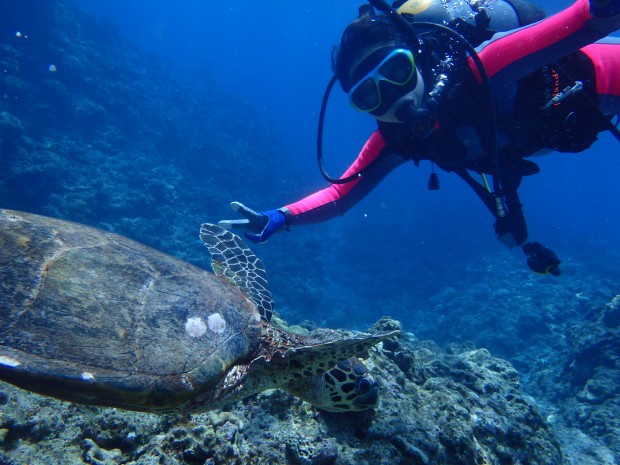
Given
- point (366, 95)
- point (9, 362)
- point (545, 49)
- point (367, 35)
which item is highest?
point (545, 49)

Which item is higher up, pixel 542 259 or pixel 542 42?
pixel 542 42

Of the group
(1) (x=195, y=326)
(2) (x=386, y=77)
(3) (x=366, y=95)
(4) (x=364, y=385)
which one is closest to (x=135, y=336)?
(1) (x=195, y=326)

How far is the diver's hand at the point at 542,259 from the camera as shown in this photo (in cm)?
351

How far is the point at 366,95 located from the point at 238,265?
2310 mm

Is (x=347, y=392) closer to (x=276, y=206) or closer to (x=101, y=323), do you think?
(x=101, y=323)

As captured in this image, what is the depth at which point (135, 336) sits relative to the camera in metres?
1.90

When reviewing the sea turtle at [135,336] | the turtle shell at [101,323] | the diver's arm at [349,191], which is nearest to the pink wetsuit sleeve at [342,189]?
the diver's arm at [349,191]

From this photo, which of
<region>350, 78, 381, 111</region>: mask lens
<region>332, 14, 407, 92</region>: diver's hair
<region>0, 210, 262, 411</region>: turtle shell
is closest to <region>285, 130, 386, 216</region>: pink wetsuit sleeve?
<region>350, 78, 381, 111</region>: mask lens

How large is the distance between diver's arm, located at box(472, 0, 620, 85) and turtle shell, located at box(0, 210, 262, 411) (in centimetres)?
349

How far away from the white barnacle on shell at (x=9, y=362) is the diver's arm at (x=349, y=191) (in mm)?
A: 2888

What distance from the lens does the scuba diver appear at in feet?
10.5

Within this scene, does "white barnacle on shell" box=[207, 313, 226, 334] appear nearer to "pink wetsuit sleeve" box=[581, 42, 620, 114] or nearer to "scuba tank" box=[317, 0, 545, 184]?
"scuba tank" box=[317, 0, 545, 184]

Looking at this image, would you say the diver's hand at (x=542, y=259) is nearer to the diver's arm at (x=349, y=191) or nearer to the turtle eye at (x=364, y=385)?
the diver's arm at (x=349, y=191)

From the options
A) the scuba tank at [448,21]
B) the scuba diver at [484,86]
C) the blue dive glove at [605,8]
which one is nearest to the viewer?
the blue dive glove at [605,8]
